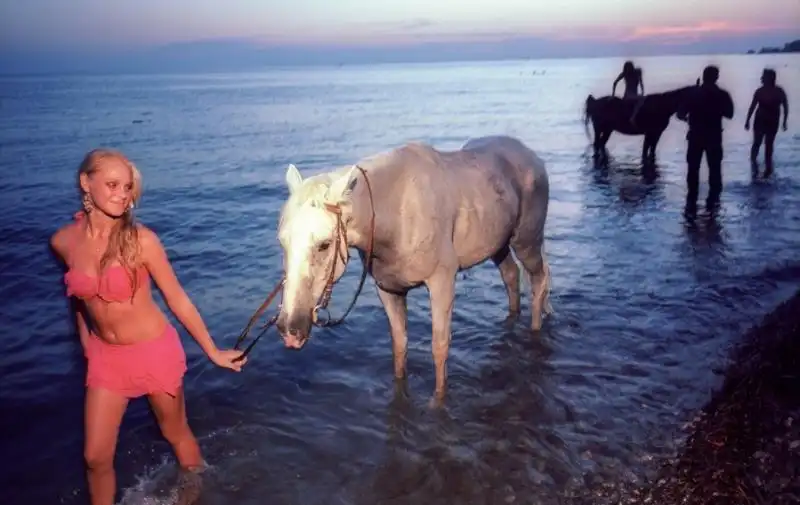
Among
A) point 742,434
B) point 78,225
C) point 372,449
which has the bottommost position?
point 372,449

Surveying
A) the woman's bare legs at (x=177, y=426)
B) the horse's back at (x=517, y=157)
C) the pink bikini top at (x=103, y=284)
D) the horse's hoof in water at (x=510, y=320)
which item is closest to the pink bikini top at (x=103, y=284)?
the pink bikini top at (x=103, y=284)

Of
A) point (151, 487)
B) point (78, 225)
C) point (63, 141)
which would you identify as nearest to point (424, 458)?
point (151, 487)

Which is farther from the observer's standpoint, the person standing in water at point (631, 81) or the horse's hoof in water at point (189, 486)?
the person standing in water at point (631, 81)

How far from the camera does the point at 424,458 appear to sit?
5031 mm

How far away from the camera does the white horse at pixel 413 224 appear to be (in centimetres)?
391

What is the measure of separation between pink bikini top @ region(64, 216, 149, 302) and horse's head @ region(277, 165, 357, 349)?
2.96 feet

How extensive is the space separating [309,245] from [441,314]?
199 centimetres

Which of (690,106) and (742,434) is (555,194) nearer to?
(690,106)

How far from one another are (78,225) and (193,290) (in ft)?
19.2

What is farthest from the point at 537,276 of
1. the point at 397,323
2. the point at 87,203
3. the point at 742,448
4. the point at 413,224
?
the point at 87,203

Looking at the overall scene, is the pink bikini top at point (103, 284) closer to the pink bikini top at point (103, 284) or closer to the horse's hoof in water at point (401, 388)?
the pink bikini top at point (103, 284)

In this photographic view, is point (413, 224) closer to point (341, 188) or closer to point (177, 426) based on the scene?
point (341, 188)

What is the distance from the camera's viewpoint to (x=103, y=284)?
3.60 meters

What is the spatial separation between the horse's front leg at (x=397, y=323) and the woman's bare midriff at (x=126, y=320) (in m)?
2.33
